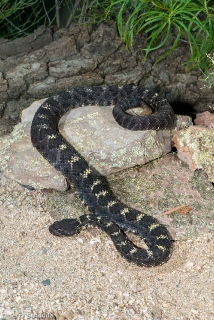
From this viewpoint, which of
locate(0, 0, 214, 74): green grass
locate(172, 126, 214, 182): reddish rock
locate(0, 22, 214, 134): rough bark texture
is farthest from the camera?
locate(0, 22, 214, 134): rough bark texture

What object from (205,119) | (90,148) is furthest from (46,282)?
(205,119)

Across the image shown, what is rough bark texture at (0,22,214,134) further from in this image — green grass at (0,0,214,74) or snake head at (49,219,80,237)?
snake head at (49,219,80,237)

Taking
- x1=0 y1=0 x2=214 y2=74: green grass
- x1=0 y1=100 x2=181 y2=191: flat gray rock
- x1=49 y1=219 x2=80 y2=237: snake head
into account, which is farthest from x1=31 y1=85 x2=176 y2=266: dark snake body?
x1=0 y1=0 x2=214 y2=74: green grass

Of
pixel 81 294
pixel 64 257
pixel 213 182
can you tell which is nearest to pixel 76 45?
pixel 213 182

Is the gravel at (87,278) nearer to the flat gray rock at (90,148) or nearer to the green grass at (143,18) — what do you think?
the flat gray rock at (90,148)

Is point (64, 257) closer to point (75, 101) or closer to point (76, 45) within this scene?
point (75, 101)

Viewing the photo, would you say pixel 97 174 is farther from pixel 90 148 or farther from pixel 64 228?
pixel 64 228
